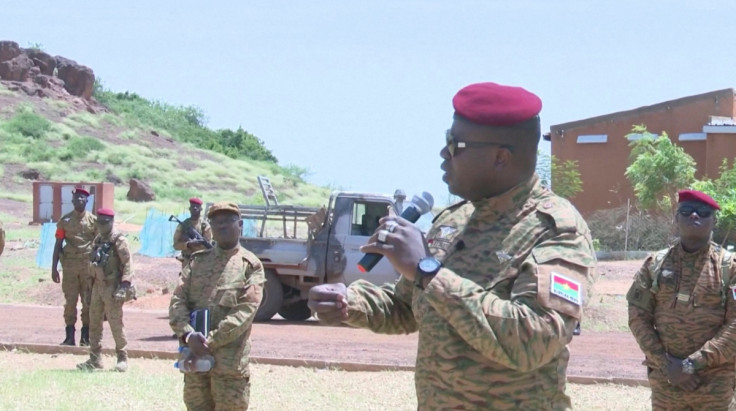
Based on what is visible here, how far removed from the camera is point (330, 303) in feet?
11.0

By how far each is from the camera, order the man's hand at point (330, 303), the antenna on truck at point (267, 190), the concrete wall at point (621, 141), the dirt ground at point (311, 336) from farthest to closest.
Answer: the concrete wall at point (621, 141) < the antenna on truck at point (267, 190) < the dirt ground at point (311, 336) < the man's hand at point (330, 303)

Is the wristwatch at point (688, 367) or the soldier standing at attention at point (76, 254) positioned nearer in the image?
the wristwatch at point (688, 367)

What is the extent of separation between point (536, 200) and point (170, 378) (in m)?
7.91

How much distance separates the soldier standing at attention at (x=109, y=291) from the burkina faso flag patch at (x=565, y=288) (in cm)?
879

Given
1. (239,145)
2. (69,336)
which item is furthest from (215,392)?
(239,145)

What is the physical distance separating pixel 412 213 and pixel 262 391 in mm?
6804

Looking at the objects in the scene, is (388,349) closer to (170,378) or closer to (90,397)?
(170,378)

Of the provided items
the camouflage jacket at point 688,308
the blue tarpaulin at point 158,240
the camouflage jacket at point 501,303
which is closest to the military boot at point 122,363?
the camouflage jacket at point 688,308

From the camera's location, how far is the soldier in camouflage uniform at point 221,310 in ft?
21.5

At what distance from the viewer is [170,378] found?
10.5 metres

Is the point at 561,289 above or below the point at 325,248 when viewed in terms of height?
above

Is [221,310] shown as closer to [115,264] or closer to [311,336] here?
[115,264]

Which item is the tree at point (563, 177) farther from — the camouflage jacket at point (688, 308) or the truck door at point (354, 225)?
the camouflage jacket at point (688, 308)

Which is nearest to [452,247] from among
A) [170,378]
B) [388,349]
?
[170,378]
